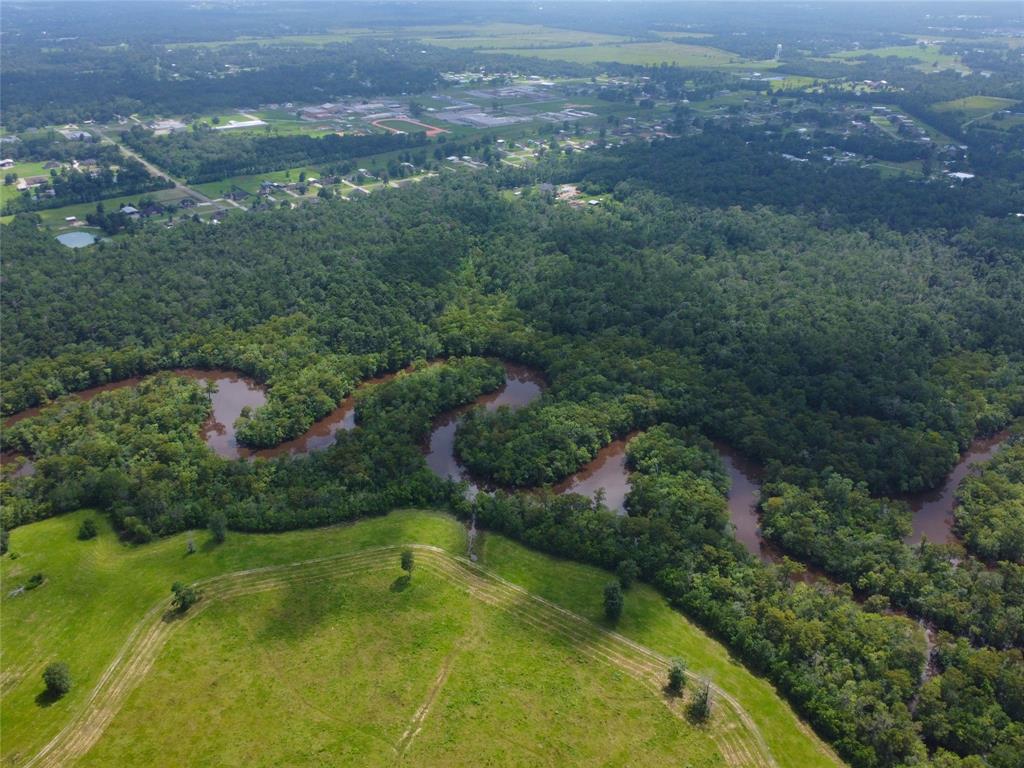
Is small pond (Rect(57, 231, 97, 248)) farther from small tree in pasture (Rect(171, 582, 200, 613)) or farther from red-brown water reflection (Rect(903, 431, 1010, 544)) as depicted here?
red-brown water reflection (Rect(903, 431, 1010, 544))

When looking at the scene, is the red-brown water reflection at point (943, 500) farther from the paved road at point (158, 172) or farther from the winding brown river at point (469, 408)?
the paved road at point (158, 172)

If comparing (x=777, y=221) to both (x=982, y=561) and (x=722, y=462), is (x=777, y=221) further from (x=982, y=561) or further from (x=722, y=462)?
(x=982, y=561)

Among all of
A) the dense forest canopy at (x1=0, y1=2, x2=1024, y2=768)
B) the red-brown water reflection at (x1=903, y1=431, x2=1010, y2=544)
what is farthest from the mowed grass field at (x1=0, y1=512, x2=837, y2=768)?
the red-brown water reflection at (x1=903, y1=431, x2=1010, y2=544)

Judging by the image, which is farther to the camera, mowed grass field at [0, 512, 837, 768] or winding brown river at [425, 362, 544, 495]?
winding brown river at [425, 362, 544, 495]

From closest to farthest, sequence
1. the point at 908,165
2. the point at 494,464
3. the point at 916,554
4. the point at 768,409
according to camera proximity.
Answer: the point at 916,554
the point at 494,464
the point at 768,409
the point at 908,165

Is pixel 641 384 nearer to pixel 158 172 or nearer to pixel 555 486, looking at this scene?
pixel 555 486

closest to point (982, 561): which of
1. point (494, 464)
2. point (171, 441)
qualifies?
point (494, 464)

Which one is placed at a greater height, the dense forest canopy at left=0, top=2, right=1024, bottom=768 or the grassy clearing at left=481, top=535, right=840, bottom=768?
the dense forest canopy at left=0, top=2, right=1024, bottom=768
